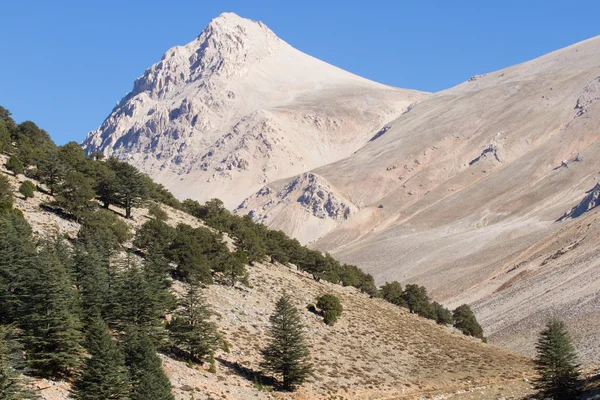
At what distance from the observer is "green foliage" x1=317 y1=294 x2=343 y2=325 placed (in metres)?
59.5

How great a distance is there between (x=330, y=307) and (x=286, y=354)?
1671cm

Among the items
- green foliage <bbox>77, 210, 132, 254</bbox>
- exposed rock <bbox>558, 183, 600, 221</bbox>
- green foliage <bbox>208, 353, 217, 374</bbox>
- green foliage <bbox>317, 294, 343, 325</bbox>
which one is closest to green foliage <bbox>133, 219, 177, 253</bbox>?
green foliage <bbox>77, 210, 132, 254</bbox>

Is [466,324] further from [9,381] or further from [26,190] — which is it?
[9,381]

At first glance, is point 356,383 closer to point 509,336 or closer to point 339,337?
point 339,337

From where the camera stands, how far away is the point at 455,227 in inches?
7579

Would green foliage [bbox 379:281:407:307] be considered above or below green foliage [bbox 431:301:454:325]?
above

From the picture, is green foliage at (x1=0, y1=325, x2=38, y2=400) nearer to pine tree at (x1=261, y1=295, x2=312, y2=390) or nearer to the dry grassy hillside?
the dry grassy hillside

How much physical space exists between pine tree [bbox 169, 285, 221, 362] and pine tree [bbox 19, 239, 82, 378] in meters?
8.03

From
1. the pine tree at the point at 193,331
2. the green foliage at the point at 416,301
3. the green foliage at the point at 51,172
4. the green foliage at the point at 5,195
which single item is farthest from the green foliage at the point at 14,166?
the green foliage at the point at 416,301

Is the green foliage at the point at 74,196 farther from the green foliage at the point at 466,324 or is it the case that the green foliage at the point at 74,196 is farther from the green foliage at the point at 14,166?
the green foliage at the point at 466,324

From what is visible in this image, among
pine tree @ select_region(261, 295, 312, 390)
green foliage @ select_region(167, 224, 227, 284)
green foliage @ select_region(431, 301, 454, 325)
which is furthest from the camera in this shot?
green foliage @ select_region(431, 301, 454, 325)

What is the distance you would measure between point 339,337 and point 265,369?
13.6 m

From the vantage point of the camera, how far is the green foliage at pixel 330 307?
59500mm

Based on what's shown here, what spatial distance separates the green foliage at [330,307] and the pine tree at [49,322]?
2850cm
